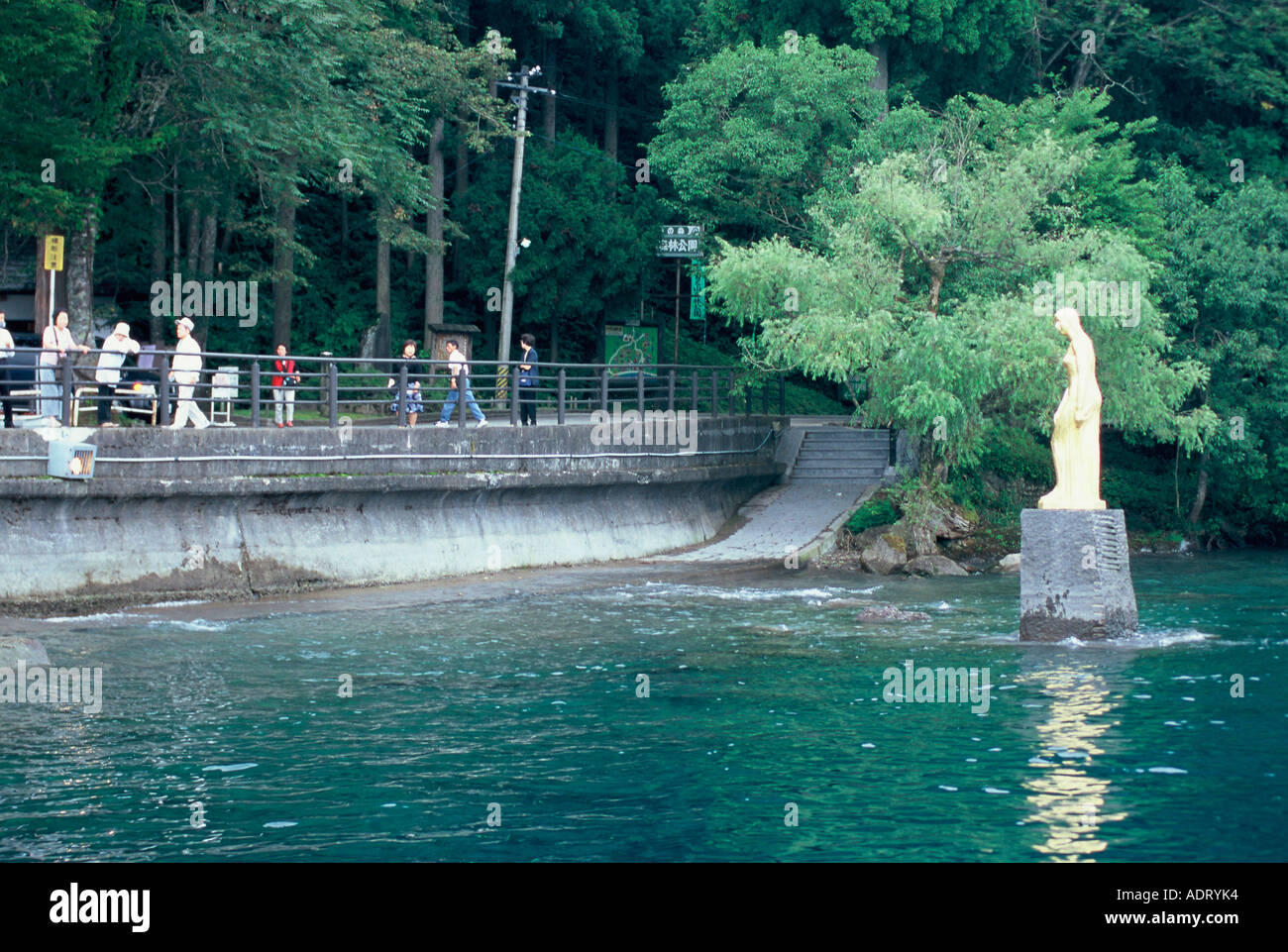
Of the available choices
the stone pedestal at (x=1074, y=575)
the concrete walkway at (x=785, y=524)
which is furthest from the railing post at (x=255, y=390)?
the stone pedestal at (x=1074, y=575)

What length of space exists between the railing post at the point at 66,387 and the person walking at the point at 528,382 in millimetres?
7527

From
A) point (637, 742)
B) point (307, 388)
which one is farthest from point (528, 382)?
point (637, 742)

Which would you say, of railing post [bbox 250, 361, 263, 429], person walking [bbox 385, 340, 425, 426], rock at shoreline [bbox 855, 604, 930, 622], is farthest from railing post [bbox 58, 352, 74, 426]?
rock at shoreline [bbox 855, 604, 930, 622]

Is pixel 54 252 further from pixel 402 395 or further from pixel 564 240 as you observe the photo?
pixel 564 240

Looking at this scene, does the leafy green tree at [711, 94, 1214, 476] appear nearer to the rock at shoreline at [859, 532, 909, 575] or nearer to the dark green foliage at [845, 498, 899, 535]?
the dark green foliage at [845, 498, 899, 535]

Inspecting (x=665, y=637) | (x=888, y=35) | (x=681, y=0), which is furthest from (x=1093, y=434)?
(x=681, y=0)

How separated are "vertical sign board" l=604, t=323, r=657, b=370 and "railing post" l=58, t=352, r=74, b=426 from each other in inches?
799

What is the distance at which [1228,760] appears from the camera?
1149 cm

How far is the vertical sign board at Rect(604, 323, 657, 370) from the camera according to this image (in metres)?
37.8

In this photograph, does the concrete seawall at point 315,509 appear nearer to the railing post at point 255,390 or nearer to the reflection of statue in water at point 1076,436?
the railing post at point 255,390

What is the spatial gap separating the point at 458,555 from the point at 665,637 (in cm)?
568

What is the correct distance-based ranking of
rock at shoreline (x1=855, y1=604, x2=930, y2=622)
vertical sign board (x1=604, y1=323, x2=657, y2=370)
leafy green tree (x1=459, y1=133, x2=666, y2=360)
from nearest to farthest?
rock at shoreline (x1=855, y1=604, x2=930, y2=622)
vertical sign board (x1=604, y1=323, x2=657, y2=370)
leafy green tree (x1=459, y1=133, x2=666, y2=360)

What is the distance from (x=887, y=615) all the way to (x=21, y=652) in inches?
401

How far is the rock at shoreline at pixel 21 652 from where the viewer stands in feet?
47.7
